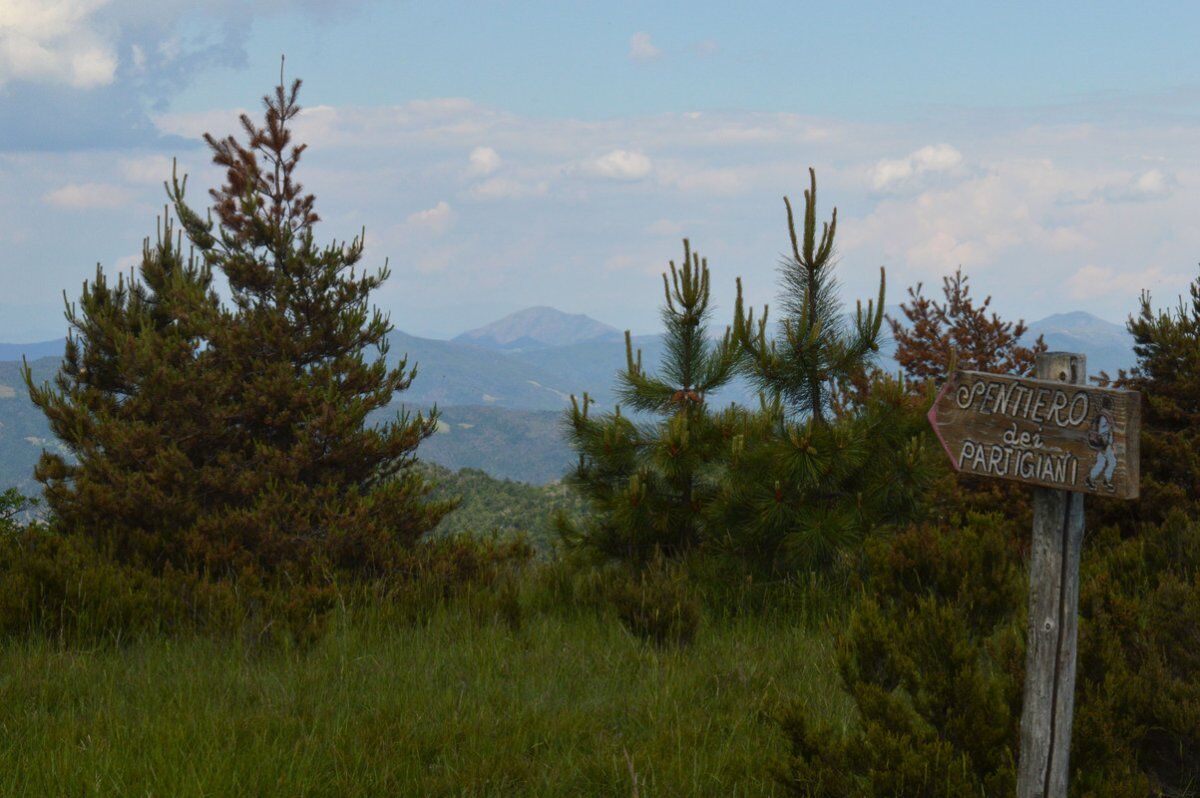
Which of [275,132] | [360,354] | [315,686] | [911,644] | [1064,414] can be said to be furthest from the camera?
[275,132]

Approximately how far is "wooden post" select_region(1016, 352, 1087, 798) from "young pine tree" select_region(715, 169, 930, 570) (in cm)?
384

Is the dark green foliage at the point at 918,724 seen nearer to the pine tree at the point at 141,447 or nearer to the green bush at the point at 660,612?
the green bush at the point at 660,612

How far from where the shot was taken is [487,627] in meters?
6.66

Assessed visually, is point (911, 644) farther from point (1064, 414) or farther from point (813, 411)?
point (813, 411)

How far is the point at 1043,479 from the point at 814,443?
4108mm

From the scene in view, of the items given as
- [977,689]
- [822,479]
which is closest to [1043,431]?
[977,689]

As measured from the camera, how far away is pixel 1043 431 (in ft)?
10.3

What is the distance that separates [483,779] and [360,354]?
6169 millimetres

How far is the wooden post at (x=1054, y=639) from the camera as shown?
3254 mm

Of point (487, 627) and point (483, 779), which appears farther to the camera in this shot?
point (487, 627)

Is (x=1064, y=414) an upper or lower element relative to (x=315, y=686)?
upper

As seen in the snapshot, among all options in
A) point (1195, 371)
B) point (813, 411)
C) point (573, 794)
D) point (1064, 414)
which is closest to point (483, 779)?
point (573, 794)

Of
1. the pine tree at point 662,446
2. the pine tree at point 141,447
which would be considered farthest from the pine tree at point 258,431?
the pine tree at point 662,446

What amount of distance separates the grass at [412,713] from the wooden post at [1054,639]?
948mm
